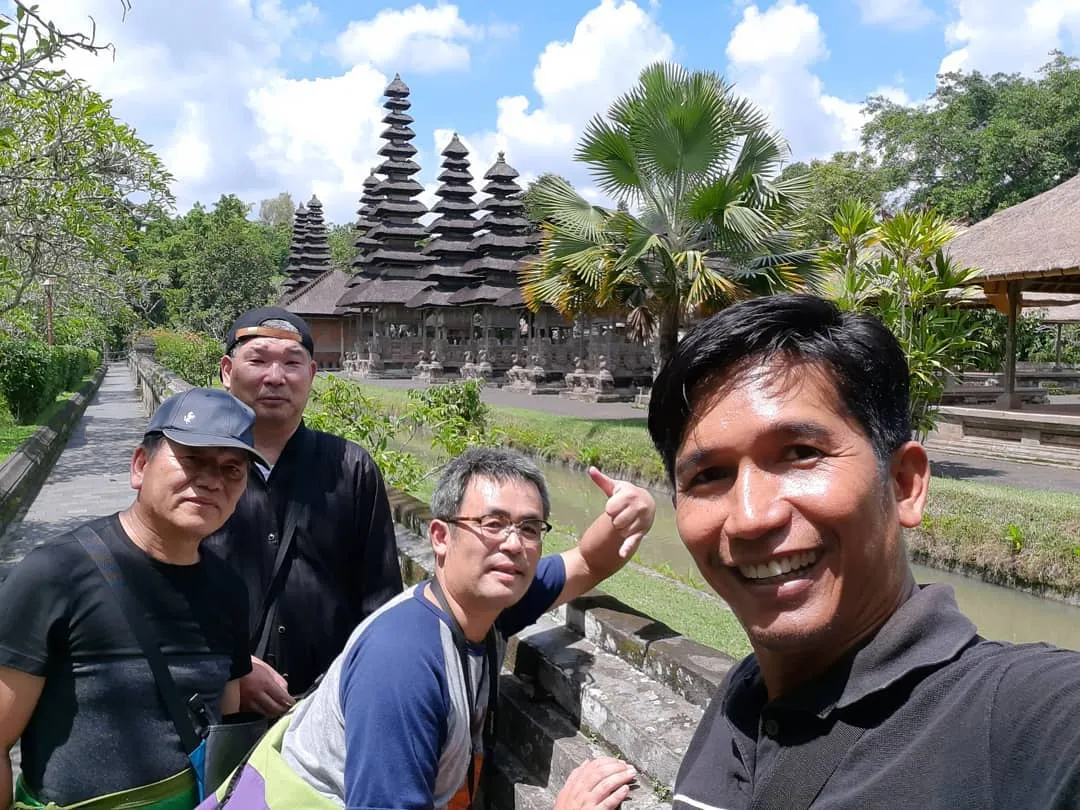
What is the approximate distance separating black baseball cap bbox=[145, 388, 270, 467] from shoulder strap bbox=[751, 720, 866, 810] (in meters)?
1.44

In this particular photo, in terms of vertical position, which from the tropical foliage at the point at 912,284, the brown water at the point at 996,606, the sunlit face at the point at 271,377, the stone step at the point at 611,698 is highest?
the tropical foliage at the point at 912,284

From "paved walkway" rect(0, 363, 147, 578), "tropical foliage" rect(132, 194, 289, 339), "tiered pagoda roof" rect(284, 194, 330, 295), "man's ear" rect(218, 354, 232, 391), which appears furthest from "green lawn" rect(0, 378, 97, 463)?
"tiered pagoda roof" rect(284, 194, 330, 295)

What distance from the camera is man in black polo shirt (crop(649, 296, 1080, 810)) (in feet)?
2.88

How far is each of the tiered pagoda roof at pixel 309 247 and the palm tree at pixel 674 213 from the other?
41059mm

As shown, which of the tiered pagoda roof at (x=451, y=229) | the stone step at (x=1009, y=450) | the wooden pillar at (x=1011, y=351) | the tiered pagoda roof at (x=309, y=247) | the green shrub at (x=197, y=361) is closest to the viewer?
the stone step at (x=1009, y=450)

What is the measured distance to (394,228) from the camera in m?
39.2

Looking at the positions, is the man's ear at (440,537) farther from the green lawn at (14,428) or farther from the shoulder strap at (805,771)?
the green lawn at (14,428)

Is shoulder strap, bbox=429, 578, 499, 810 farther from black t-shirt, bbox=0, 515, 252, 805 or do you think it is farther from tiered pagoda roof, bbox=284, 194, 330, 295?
tiered pagoda roof, bbox=284, 194, 330, 295

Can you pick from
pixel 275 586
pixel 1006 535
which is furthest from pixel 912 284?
pixel 275 586

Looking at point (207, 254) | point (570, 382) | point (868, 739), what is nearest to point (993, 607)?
point (868, 739)

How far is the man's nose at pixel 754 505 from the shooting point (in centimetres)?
109

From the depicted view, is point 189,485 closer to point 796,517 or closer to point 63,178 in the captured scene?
point 796,517

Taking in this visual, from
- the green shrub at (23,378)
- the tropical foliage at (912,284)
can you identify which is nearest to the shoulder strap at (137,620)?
the tropical foliage at (912,284)

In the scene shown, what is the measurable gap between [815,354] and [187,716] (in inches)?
64.5
